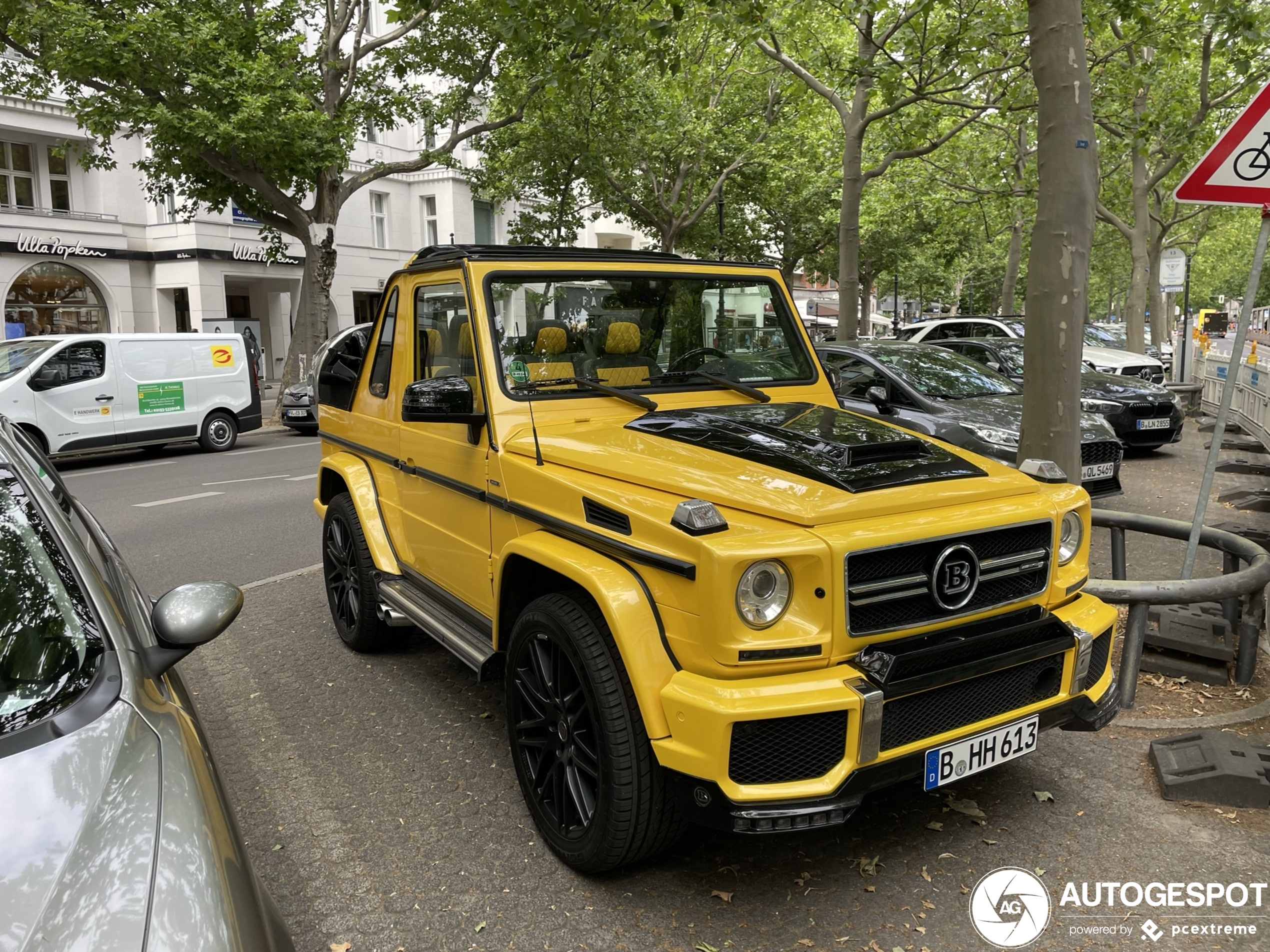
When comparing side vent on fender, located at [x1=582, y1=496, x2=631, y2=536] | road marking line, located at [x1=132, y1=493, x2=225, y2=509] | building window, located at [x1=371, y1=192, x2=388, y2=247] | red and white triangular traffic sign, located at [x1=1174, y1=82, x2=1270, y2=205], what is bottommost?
road marking line, located at [x1=132, y1=493, x2=225, y2=509]

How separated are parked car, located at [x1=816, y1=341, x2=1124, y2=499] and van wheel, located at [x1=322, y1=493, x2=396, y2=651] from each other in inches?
165

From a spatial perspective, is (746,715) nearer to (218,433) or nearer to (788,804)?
(788,804)

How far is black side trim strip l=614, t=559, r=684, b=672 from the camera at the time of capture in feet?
9.03

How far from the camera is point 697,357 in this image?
436 centimetres

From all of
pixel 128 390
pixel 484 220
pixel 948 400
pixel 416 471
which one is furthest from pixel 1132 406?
pixel 484 220

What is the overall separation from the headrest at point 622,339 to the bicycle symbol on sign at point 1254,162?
3.04 meters

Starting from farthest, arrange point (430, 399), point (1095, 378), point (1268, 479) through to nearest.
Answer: point (1095, 378), point (1268, 479), point (430, 399)

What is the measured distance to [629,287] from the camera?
169 inches

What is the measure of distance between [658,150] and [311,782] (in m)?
25.1

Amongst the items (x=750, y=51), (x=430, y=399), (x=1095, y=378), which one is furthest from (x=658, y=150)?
(x=430, y=399)

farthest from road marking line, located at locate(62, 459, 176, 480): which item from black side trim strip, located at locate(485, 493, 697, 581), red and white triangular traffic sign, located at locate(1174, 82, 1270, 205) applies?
red and white triangular traffic sign, located at locate(1174, 82, 1270, 205)

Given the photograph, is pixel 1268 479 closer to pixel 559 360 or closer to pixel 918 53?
pixel 918 53

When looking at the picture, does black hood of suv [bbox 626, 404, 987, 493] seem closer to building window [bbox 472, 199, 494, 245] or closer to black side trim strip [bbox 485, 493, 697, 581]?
black side trim strip [bbox 485, 493, 697, 581]

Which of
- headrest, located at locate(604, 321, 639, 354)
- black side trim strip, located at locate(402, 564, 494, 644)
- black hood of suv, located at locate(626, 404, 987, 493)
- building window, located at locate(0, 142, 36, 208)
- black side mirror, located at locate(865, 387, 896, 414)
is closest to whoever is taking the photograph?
black hood of suv, located at locate(626, 404, 987, 493)
